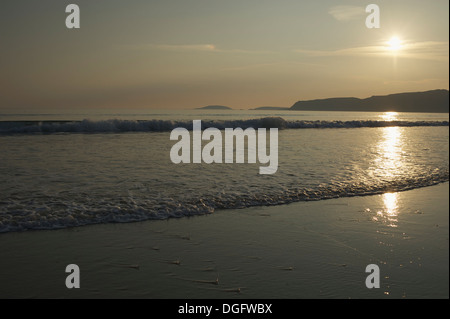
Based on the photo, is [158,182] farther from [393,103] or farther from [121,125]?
[393,103]

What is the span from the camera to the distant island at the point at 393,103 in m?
107

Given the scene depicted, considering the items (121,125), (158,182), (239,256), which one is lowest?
(239,256)

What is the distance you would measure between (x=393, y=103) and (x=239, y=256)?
137428 millimetres

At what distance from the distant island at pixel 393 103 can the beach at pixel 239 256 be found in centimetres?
10802

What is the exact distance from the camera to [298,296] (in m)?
4.07

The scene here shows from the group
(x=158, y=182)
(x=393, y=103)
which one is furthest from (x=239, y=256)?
(x=393, y=103)

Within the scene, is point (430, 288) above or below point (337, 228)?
below

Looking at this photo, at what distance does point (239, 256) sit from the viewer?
507 cm

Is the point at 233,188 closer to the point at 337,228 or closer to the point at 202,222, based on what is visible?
the point at 202,222

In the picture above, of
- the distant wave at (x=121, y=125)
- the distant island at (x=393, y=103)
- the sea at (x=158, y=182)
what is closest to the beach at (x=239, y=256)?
the sea at (x=158, y=182)

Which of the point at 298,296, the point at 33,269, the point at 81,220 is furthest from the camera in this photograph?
the point at 81,220
